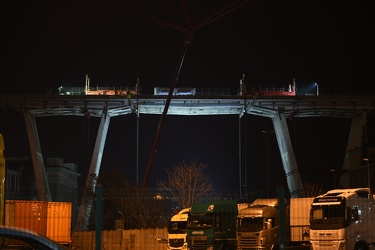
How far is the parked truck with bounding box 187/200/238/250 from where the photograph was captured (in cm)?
2772

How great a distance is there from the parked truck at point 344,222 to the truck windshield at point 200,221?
563 cm

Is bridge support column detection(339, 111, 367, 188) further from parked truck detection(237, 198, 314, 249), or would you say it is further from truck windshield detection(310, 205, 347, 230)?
truck windshield detection(310, 205, 347, 230)

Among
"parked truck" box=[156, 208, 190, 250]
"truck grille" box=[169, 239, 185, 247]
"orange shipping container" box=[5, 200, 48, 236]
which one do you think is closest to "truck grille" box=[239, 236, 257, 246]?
"parked truck" box=[156, 208, 190, 250]

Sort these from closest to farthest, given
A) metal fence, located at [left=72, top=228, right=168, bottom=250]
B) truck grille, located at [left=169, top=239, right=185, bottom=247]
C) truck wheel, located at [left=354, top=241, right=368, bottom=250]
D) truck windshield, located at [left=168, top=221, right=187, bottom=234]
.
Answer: truck wheel, located at [left=354, top=241, right=368, bottom=250] → truck grille, located at [left=169, top=239, right=185, bottom=247] → truck windshield, located at [left=168, top=221, right=187, bottom=234] → metal fence, located at [left=72, top=228, right=168, bottom=250]

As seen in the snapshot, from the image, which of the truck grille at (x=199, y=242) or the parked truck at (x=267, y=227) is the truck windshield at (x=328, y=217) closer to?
the parked truck at (x=267, y=227)

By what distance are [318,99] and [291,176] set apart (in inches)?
448

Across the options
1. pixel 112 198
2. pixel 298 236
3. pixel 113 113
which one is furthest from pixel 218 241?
pixel 113 113

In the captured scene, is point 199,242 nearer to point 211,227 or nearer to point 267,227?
point 211,227

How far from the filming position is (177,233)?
32094 millimetres

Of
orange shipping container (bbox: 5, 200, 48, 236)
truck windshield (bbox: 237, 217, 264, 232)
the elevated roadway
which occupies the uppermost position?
the elevated roadway

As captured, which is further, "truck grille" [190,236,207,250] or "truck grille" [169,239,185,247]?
"truck grille" [169,239,185,247]

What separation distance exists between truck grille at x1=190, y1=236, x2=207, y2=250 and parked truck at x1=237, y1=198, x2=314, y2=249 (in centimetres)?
172

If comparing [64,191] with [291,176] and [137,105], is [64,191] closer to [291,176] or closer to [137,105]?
[137,105]

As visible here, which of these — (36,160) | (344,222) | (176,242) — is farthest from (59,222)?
(36,160)
